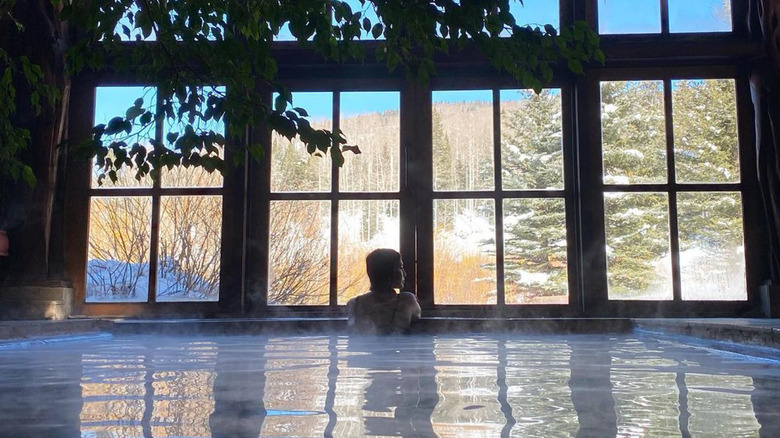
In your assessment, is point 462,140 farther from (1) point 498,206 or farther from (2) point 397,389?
(2) point 397,389

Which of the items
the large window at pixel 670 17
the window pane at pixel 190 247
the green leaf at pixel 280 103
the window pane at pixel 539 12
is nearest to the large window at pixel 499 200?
the window pane at pixel 539 12

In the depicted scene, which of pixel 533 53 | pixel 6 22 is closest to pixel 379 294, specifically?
pixel 533 53

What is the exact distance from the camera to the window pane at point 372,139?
4.98 m

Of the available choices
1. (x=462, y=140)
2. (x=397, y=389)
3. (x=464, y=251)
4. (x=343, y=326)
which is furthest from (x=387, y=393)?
(x=462, y=140)

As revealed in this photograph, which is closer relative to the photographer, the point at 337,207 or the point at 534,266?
the point at 534,266

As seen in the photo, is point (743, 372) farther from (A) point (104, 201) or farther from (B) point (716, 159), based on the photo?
(A) point (104, 201)

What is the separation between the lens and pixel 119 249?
4.93 meters

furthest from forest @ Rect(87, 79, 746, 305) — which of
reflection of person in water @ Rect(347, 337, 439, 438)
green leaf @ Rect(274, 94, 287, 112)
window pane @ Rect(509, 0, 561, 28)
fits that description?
green leaf @ Rect(274, 94, 287, 112)

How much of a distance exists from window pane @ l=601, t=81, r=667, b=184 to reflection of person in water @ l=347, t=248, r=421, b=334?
1909mm

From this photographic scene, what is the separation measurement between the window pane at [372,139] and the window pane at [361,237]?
16cm

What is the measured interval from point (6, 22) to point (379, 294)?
314 centimetres

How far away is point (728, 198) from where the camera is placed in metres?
4.79

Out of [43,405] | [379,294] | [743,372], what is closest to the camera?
[43,405]

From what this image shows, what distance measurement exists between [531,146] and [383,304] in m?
1.84
